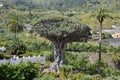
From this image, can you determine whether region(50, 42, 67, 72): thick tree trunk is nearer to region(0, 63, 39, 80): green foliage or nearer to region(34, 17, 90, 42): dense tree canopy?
region(34, 17, 90, 42): dense tree canopy

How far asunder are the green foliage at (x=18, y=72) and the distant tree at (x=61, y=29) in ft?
30.0

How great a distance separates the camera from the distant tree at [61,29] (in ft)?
145

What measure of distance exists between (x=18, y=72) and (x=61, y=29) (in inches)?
462

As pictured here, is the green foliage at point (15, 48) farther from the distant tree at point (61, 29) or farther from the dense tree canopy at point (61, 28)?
the dense tree canopy at point (61, 28)

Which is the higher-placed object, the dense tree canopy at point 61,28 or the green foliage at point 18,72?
the dense tree canopy at point 61,28

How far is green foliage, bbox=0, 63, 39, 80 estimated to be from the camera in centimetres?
3338

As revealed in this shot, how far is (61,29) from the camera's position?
43.9 meters

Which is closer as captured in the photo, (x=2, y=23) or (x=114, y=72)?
(x=114, y=72)

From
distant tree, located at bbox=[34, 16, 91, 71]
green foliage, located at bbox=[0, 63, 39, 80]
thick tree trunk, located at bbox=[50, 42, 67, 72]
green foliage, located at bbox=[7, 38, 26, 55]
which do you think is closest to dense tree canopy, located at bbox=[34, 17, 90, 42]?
distant tree, located at bbox=[34, 16, 91, 71]

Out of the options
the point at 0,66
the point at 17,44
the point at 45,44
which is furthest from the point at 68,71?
the point at 45,44

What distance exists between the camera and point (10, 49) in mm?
59031

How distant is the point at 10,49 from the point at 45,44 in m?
24.1

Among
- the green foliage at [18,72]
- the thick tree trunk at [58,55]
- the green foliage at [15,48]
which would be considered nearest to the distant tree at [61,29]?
the thick tree trunk at [58,55]

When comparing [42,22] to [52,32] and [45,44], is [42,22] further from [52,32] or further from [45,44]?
[45,44]
